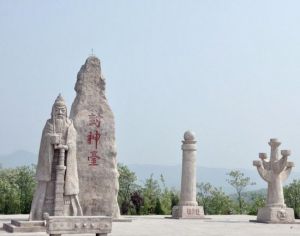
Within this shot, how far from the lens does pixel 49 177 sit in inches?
563

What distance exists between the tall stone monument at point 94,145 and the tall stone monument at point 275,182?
5.02 metres

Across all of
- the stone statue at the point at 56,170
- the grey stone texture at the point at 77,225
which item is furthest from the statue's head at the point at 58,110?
the grey stone texture at the point at 77,225

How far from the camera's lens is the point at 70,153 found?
14.7 m

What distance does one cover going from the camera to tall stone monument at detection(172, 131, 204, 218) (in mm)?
19344

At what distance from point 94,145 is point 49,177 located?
127 inches

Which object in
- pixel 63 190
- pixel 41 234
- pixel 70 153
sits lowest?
pixel 41 234

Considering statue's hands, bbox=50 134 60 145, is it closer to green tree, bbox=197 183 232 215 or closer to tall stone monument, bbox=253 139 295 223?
tall stone monument, bbox=253 139 295 223

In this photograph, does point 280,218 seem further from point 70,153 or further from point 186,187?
point 70,153

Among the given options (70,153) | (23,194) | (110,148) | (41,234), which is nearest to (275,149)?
(110,148)

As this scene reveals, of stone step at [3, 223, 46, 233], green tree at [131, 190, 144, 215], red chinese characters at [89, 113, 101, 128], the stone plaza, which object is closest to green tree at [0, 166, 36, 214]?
green tree at [131, 190, 144, 215]

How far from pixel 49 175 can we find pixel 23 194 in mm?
13222

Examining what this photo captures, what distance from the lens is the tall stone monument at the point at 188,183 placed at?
762 inches

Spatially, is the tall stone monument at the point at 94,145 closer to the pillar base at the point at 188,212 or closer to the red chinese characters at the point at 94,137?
the red chinese characters at the point at 94,137

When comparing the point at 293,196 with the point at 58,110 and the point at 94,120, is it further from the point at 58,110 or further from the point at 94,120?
the point at 58,110
